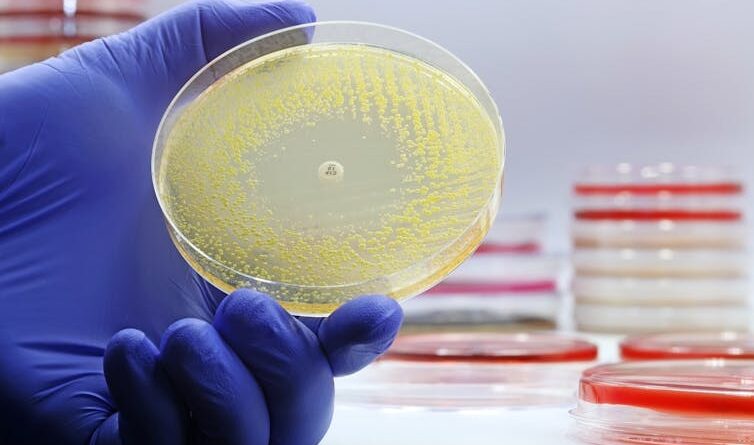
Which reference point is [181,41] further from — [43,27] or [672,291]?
[672,291]

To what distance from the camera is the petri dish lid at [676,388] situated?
110 centimetres

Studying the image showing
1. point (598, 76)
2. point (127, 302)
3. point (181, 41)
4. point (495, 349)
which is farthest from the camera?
point (598, 76)

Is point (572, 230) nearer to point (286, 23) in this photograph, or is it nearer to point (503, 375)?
point (503, 375)

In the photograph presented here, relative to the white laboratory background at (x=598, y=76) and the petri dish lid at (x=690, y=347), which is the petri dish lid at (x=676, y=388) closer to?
the petri dish lid at (x=690, y=347)

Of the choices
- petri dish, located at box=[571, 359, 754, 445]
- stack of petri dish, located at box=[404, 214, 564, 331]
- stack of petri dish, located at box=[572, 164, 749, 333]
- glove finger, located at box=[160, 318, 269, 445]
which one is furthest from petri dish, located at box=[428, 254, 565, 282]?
glove finger, located at box=[160, 318, 269, 445]

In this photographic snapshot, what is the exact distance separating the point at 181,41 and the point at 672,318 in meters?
1.36

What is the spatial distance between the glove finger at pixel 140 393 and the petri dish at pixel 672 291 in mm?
1489

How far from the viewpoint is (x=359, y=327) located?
1.03 m

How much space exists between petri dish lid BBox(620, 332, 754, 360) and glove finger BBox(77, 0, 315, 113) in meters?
0.75

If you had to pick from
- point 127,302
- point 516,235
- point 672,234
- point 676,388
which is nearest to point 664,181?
point 672,234

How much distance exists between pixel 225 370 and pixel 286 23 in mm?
489

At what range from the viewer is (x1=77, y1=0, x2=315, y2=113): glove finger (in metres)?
1.34

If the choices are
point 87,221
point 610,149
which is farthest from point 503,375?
point 610,149

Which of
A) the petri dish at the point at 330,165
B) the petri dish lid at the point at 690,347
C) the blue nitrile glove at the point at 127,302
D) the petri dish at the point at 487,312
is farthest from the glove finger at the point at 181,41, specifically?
the petri dish at the point at 487,312
